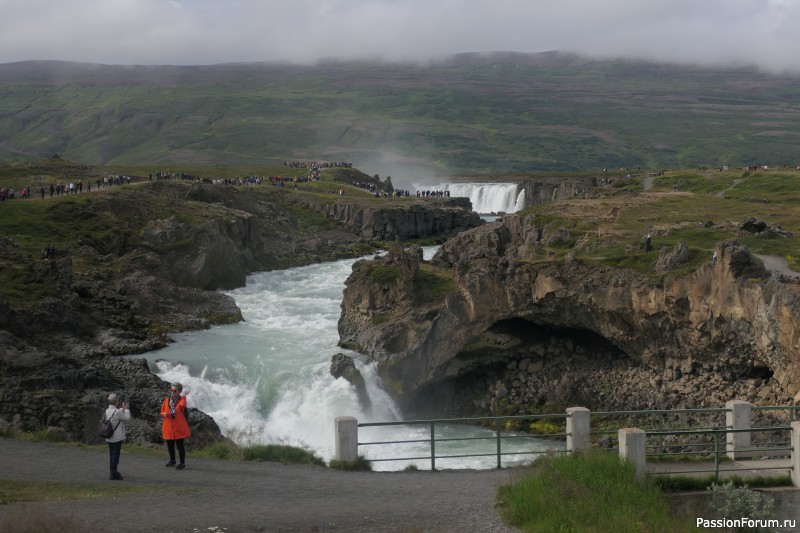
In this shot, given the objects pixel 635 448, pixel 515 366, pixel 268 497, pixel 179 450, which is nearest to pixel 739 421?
pixel 635 448

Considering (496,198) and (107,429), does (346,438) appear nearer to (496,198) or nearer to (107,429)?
(107,429)

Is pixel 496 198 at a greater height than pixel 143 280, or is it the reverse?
pixel 496 198

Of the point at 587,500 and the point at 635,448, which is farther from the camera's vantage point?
the point at 635,448

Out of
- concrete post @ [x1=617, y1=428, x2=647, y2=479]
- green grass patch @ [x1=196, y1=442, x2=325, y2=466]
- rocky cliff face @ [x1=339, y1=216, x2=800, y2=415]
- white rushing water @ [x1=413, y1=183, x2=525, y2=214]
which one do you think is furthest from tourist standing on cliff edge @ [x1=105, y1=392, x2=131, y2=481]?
white rushing water @ [x1=413, y1=183, x2=525, y2=214]

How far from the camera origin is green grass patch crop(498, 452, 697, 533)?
16000 millimetres

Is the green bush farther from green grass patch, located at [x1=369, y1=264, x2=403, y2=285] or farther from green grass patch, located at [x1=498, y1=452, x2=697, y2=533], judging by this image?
green grass patch, located at [x1=369, y1=264, x2=403, y2=285]

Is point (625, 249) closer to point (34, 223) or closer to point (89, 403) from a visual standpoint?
point (89, 403)

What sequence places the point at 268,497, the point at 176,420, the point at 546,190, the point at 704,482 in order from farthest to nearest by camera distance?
the point at 546,190 → the point at 176,420 → the point at 704,482 → the point at 268,497

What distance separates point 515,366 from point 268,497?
2819 centimetres

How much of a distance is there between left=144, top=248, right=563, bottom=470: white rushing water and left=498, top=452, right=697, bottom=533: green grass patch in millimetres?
13588

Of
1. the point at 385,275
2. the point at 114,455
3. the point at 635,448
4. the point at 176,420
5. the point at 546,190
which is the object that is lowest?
the point at 114,455

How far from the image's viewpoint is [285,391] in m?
44.4

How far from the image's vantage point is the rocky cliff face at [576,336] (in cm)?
3778

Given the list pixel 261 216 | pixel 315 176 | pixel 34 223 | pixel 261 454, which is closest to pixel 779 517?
pixel 261 454
